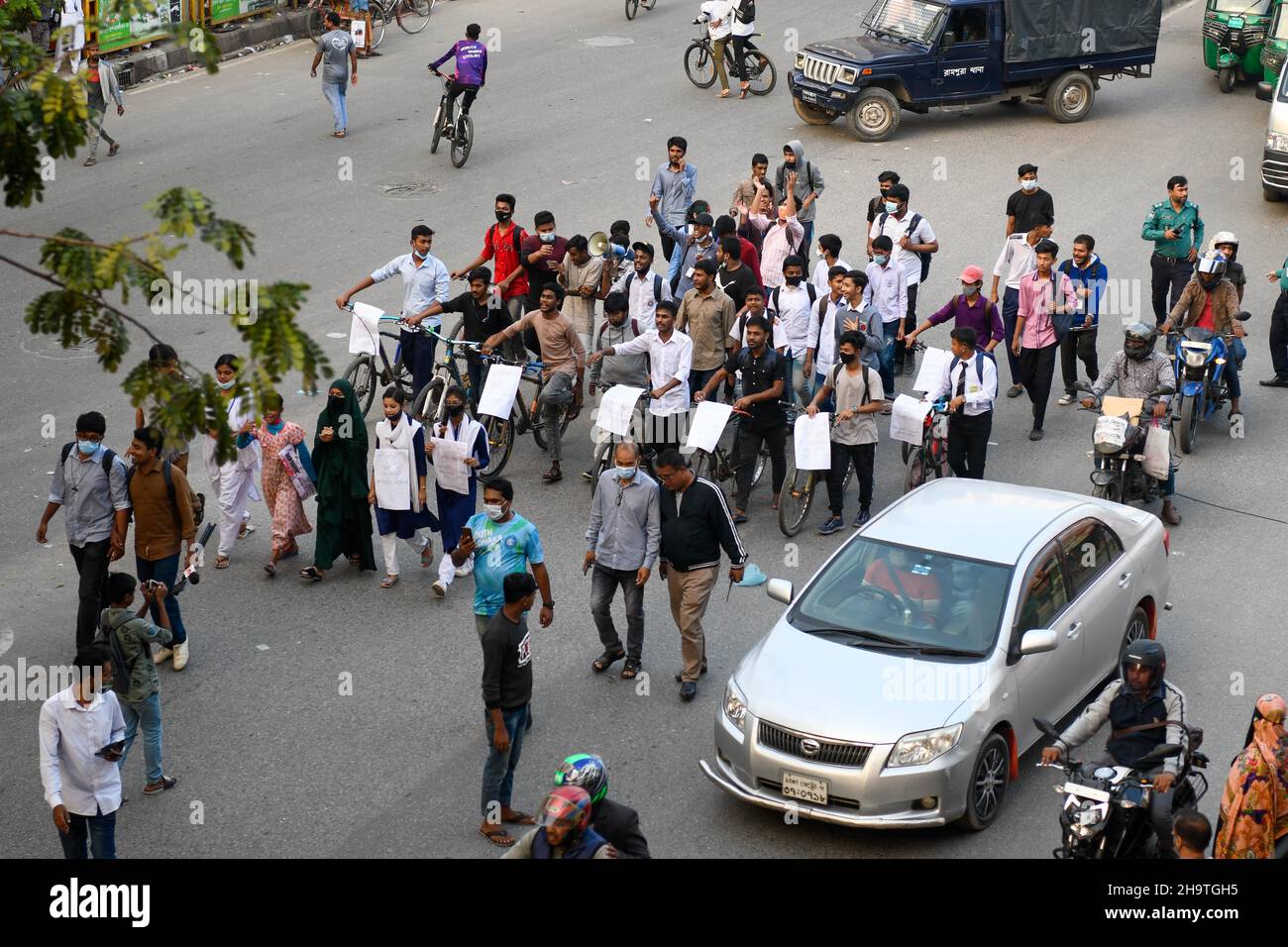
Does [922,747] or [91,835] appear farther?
[922,747]

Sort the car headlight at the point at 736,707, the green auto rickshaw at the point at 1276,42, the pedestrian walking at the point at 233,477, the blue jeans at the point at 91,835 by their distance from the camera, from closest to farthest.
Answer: the blue jeans at the point at 91,835 → the car headlight at the point at 736,707 → the pedestrian walking at the point at 233,477 → the green auto rickshaw at the point at 1276,42

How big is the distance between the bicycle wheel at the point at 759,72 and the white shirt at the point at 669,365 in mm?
13308

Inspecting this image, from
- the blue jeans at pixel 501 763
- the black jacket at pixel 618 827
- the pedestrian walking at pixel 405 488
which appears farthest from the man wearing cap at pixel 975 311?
the black jacket at pixel 618 827

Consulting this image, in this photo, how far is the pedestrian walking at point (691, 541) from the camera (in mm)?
9961

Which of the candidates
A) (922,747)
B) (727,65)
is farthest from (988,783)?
(727,65)

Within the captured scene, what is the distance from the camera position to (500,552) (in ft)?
31.8

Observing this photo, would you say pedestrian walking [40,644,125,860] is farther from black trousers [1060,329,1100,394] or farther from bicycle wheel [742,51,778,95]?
bicycle wheel [742,51,778,95]

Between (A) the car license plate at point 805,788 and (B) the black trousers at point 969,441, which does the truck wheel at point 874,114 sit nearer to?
(B) the black trousers at point 969,441

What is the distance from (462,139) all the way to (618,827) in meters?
16.0

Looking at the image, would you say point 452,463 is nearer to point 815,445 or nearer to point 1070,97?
point 815,445

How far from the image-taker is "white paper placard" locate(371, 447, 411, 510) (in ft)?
38.1

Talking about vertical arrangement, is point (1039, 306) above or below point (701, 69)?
below

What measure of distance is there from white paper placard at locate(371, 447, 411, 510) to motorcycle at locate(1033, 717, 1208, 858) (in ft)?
18.5

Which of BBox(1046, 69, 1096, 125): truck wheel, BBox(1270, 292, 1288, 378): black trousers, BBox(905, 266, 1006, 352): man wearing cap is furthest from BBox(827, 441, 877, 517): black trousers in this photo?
BBox(1046, 69, 1096, 125): truck wheel
